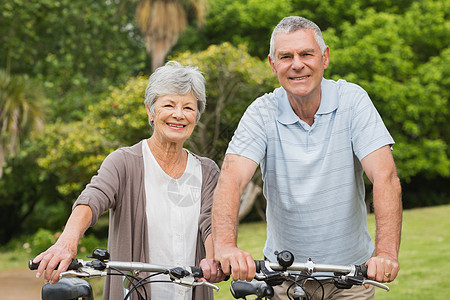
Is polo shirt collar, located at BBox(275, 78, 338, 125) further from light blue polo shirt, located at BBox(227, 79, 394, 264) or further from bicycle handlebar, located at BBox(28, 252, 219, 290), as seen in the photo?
bicycle handlebar, located at BBox(28, 252, 219, 290)

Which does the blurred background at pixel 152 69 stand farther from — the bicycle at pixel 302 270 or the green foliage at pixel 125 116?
the bicycle at pixel 302 270

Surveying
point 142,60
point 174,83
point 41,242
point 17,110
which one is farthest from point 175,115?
point 142,60

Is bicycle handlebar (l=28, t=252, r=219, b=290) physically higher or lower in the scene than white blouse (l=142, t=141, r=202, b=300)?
lower

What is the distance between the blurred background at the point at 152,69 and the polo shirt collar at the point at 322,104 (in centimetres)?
1200

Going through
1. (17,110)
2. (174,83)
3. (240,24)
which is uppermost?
(240,24)

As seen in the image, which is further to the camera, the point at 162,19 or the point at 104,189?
the point at 162,19

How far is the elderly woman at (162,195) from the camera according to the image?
9.62 feet

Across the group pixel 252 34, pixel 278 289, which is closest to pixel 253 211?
pixel 252 34

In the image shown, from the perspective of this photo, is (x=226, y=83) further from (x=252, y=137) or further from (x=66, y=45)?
(x=252, y=137)

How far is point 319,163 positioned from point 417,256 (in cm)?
991

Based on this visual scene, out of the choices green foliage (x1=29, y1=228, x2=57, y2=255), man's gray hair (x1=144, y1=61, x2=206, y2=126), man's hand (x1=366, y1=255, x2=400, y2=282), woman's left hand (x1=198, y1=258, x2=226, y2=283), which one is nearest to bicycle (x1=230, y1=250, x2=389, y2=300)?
man's hand (x1=366, y1=255, x2=400, y2=282)

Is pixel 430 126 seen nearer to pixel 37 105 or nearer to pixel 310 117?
pixel 37 105

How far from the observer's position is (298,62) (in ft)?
9.15

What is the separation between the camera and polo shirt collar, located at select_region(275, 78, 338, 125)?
114 inches
